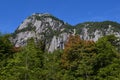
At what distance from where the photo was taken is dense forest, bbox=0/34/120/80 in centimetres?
4641

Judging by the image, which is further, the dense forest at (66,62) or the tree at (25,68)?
the dense forest at (66,62)

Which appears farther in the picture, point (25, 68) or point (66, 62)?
point (66, 62)

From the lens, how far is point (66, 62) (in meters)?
61.0

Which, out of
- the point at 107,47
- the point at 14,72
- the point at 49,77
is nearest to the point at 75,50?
the point at 107,47

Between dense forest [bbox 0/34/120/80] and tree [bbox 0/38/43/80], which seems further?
dense forest [bbox 0/34/120/80]

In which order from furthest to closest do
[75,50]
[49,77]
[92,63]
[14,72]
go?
[75,50] < [92,63] < [49,77] < [14,72]

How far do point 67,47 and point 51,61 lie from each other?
11.8 meters

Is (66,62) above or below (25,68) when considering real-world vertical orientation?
above

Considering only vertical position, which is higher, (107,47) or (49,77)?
(107,47)

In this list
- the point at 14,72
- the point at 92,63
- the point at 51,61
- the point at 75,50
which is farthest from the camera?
the point at 75,50

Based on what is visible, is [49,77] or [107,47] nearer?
[49,77]

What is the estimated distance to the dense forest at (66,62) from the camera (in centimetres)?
4641

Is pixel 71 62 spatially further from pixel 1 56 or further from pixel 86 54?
pixel 1 56

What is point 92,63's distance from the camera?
57.8 metres
